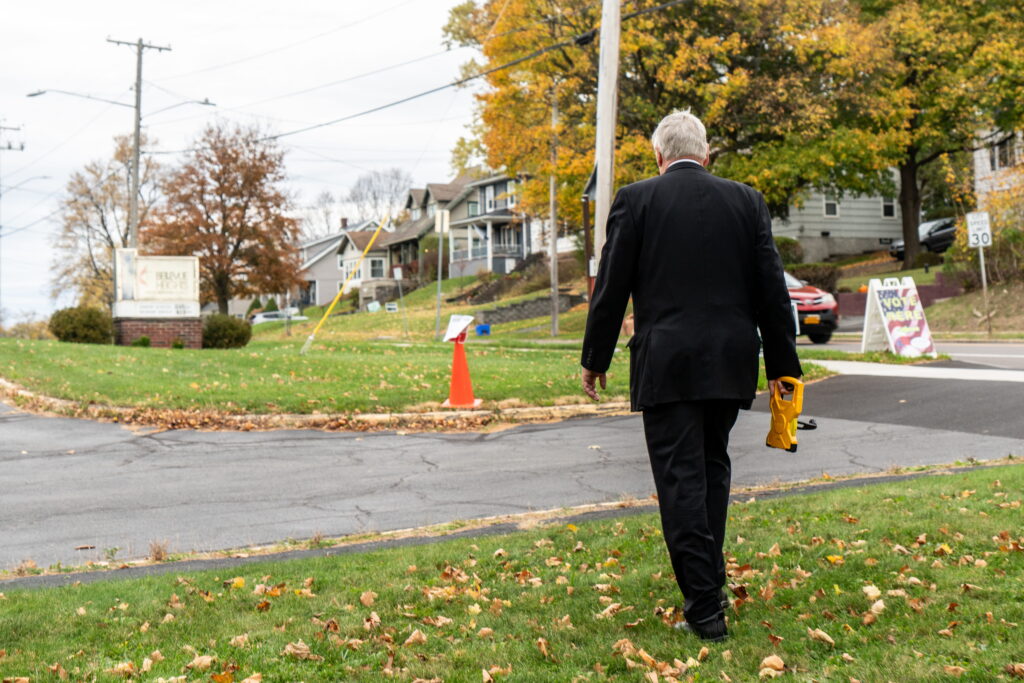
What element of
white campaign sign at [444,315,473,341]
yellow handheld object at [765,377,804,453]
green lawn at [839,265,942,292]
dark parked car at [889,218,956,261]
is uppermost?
dark parked car at [889,218,956,261]

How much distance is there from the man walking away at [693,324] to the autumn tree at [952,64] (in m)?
29.4

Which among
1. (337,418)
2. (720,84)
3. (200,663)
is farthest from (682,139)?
(720,84)

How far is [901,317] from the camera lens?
18.3m

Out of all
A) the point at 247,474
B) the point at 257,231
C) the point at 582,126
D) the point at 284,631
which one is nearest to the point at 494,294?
the point at 257,231

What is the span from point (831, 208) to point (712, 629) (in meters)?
45.2

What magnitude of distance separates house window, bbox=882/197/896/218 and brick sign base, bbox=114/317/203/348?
3457 centimetres

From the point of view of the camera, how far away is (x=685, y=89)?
2817 cm

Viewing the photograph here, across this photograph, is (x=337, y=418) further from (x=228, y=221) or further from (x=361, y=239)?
(x=361, y=239)

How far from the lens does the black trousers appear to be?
4.13 metres

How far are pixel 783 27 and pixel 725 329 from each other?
26.7 metres

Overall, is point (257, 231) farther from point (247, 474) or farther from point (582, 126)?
point (247, 474)

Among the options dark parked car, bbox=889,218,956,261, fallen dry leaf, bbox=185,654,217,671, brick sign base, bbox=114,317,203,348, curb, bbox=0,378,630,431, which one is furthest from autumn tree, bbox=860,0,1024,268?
fallen dry leaf, bbox=185,654,217,671

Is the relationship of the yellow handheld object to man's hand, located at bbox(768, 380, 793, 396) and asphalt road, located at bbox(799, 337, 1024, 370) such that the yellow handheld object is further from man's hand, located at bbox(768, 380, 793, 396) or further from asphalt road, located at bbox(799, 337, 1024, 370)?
asphalt road, located at bbox(799, 337, 1024, 370)

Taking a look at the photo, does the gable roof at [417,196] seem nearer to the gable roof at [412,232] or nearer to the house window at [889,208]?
the gable roof at [412,232]
